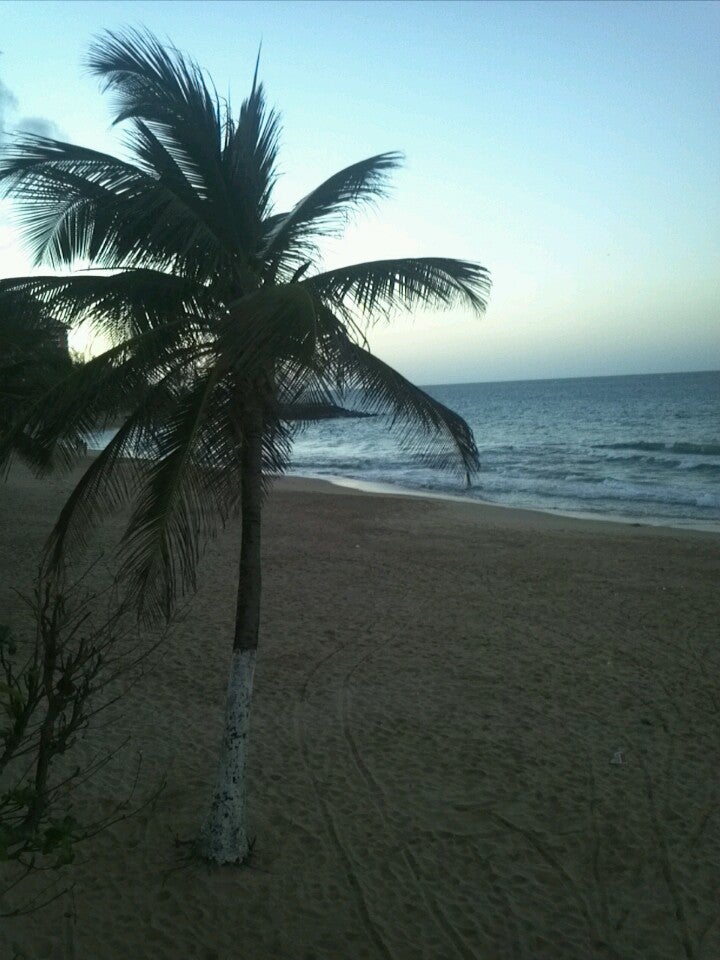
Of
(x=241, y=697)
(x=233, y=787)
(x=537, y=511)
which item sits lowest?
(x=537, y=511)

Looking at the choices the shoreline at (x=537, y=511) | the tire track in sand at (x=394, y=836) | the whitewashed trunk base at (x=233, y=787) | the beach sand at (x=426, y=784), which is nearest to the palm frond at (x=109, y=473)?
the whitewashed trunk base at (x=233, y=787)

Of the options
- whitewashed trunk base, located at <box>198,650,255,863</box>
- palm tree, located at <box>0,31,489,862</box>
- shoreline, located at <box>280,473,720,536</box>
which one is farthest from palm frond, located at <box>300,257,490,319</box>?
shoreline, located at <box>280,473,720,536</box>

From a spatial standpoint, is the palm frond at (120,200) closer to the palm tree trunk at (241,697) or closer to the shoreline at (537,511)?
the palm tree trunk at (241,697)

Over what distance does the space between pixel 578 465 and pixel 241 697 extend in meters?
29.2

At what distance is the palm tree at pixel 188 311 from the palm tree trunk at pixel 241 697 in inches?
0.4

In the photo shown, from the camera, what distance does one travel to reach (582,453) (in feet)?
120

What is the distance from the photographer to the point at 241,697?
4.61m

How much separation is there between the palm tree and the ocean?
2.43 m

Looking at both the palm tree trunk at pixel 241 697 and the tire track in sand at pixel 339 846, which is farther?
the palm tree trunk at pixel 241 697

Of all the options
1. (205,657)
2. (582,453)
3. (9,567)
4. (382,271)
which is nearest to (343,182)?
(382,271)

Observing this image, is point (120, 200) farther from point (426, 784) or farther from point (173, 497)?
point (426, 784)

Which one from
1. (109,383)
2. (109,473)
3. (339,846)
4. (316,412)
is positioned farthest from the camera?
(339,846)

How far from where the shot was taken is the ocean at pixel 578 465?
883 inches

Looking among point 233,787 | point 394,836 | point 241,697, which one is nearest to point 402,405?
point 241,697
